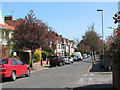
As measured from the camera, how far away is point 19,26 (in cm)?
2389

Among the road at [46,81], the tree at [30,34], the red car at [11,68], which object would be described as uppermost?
the tree at [30,34]

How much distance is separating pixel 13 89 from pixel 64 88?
2.61 metres

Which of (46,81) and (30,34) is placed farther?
(30,34)

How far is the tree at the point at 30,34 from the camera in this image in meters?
23.5

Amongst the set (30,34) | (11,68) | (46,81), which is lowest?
(46,81)

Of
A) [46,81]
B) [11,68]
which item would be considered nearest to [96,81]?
[46,81]

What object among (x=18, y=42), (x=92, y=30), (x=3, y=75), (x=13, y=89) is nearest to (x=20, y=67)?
(x=3, y=75)

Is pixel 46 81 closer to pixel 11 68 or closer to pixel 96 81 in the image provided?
pixel 11 68

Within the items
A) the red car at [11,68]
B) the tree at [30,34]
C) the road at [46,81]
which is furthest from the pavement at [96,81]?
the tree at [30,34]

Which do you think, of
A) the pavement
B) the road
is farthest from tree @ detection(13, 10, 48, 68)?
the pavement

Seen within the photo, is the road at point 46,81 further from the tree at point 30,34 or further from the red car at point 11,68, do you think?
the tree at point 30,34

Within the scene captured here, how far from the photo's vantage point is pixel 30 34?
76.7 feet

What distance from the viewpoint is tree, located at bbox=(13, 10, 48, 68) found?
2350cm

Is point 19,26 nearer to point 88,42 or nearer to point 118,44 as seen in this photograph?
point 118,44
